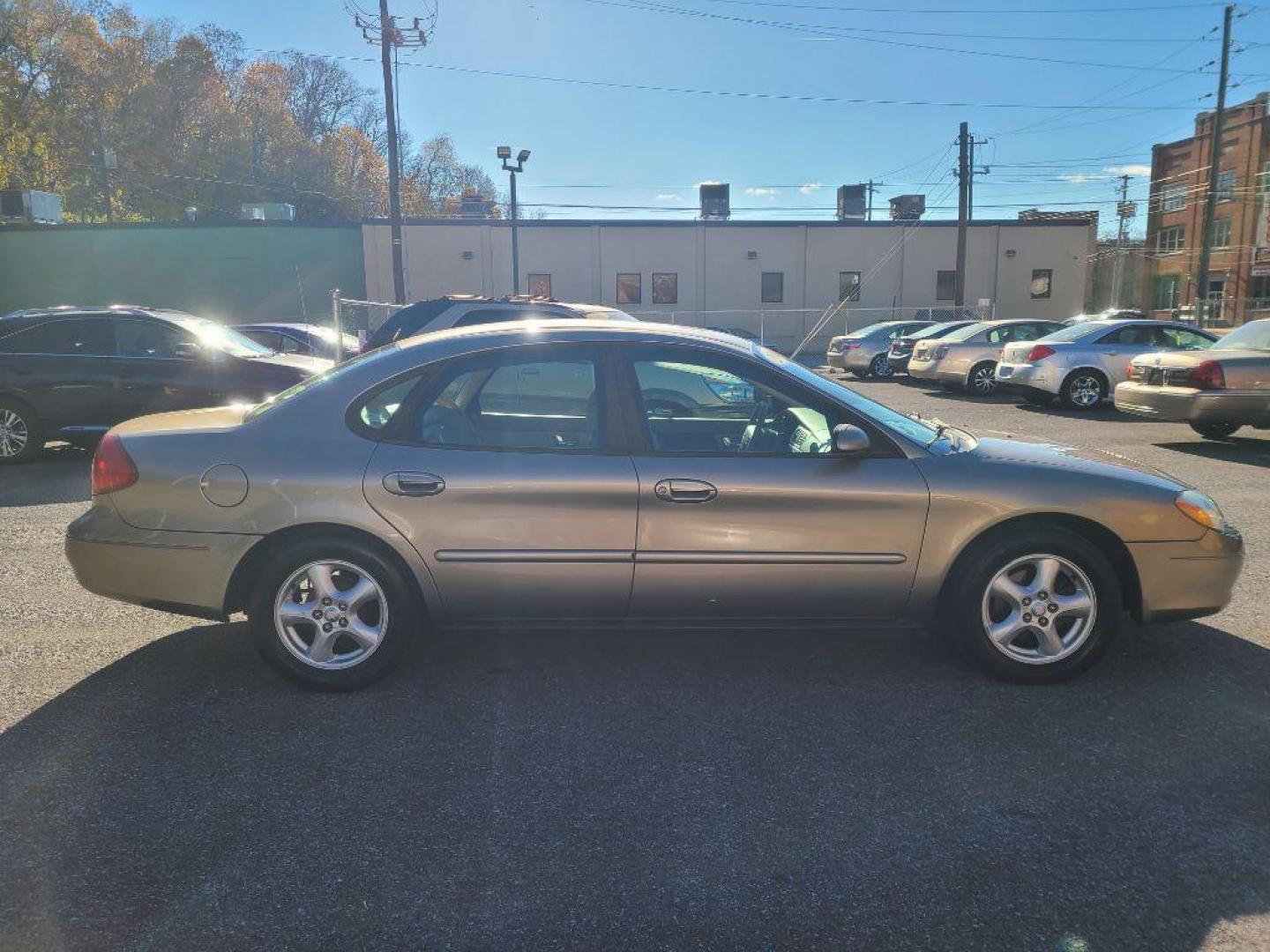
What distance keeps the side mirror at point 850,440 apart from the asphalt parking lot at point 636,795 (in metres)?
1.05

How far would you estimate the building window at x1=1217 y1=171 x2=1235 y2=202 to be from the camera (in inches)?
1950

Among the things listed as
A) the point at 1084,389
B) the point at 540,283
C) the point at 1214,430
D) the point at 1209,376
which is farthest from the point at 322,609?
the point at 540,283

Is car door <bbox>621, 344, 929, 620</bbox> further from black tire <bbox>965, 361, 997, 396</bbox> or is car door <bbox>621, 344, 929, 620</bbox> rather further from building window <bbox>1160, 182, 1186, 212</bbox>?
building window <bbox>1160, 182, 1186, 212</bbox>

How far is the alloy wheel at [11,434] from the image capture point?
9.29 meters

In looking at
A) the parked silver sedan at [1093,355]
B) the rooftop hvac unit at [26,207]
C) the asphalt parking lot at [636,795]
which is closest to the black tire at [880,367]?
the parked silver sedan at [1093,355]

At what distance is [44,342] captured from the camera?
368 inches

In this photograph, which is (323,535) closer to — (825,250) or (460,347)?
(460,347)

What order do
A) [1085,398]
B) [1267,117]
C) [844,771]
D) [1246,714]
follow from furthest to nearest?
1. [1267,117]
2. [1085,398]
3. [1246,714]
4. [844,771]

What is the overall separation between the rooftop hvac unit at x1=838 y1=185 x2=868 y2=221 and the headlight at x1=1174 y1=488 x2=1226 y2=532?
3542 cm

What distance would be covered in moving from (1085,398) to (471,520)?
13.2 metres

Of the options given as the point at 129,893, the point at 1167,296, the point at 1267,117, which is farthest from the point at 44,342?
the point at 1167,296

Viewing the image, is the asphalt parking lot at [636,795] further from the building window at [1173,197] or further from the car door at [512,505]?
the building window at [1173,197]

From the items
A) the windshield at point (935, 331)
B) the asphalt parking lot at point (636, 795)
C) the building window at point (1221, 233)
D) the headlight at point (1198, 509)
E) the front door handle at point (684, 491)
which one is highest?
the building window at point (1221, 233)

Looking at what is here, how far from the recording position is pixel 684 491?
3631 mm
